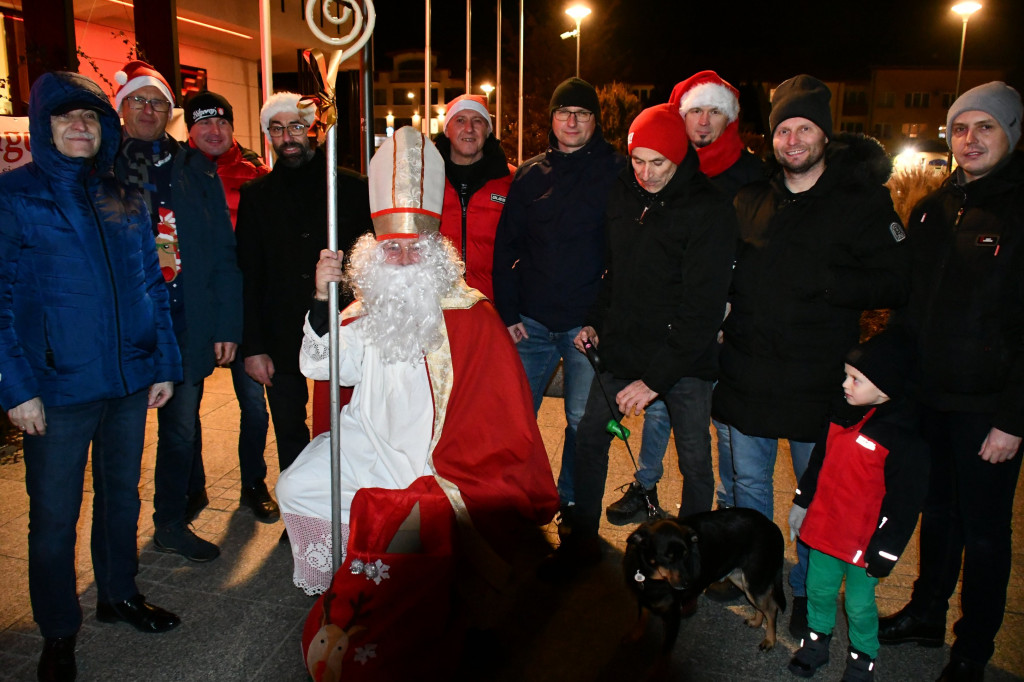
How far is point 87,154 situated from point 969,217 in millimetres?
3448

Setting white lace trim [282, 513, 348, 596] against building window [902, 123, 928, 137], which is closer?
white lace trim [282, 513, 348, 596]

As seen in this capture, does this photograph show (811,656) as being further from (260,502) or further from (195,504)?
(195,504)

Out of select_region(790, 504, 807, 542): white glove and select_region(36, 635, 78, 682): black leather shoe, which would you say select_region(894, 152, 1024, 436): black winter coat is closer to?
select_region(790, 504, 807, 542): white glove

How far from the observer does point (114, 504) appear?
3.14m

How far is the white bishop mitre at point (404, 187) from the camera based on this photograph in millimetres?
3137

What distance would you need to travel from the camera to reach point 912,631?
3191mm

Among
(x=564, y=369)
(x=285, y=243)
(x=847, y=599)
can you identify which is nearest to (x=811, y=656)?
(x=847, y=599)

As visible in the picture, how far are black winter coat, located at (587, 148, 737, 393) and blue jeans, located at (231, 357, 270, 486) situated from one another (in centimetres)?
215

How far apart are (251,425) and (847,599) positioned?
3324 mm

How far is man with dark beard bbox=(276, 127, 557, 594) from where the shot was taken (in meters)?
3.03

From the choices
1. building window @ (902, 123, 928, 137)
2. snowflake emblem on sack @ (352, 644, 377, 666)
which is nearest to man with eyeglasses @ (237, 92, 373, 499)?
snowflake emblem on sack @ (352, 644, 377, 666)

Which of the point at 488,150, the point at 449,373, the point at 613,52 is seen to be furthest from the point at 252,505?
the point at 613,52

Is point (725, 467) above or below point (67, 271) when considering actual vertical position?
below

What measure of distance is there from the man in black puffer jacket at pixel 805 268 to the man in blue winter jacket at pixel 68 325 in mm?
2645
